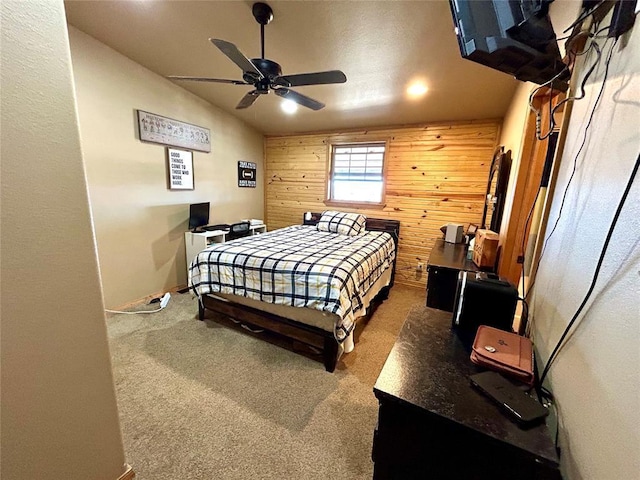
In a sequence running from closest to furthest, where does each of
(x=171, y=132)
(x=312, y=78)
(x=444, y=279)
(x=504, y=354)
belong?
(x=504, y=354)
(x=312, y=78)
(x=444, y=279)
(x=171, y=132)

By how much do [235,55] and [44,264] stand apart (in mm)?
1570

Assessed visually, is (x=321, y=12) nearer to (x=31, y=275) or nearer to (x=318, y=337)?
(x=31, y=275)

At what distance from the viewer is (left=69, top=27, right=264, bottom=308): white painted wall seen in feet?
8.39

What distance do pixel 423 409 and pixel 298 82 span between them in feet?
7.15

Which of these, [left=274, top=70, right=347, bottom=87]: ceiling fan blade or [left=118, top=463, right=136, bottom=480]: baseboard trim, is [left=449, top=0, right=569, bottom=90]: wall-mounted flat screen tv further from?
[left=118, top=463, right=136, bottom=480]: baseboard trim

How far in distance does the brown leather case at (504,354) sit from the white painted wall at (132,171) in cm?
336

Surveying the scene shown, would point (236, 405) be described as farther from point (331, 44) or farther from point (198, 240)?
point (331, 44)

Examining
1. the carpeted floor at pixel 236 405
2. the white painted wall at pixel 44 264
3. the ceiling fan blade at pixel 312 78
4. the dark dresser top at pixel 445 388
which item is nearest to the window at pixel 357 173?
the ceiling fan blade at pixel 312 78

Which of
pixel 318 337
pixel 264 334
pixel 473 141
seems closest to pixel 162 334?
pixel 264 334

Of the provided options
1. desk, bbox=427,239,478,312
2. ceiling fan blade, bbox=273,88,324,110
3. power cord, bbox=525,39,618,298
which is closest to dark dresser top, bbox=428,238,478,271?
desk, bbox=427,239,478,312

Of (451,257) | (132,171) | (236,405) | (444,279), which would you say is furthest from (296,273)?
(132,171)

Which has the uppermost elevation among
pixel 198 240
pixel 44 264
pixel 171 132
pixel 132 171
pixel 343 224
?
pixel 171 132

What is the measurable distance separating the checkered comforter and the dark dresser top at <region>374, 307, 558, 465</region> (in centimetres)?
88

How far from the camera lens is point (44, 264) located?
837 mm
